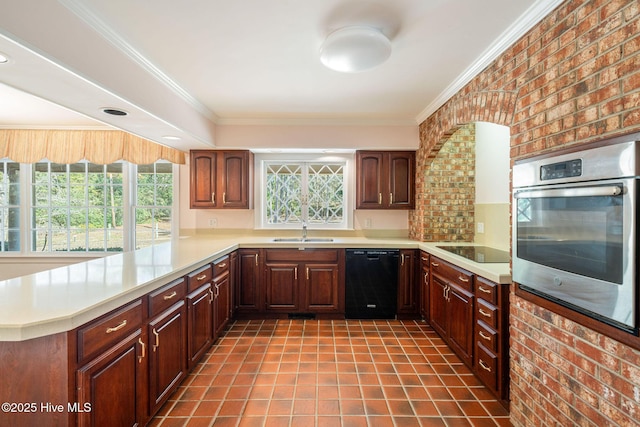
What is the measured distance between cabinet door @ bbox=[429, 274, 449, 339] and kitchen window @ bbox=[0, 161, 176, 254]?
3.42m

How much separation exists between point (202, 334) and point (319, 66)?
234cm

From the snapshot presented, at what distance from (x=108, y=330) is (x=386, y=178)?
3.18 meters

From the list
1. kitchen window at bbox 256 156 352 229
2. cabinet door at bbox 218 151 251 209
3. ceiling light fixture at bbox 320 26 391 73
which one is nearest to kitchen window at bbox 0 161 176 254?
cabinet door at bbox 218 151 251 209

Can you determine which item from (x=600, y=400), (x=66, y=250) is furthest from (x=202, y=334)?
(x=66, y=250)

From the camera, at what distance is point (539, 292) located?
1.57 meters

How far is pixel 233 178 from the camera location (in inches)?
149

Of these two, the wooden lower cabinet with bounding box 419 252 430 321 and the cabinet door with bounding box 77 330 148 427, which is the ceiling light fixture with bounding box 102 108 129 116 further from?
the wooden lower cabinet with bounding box 419 252 430 321

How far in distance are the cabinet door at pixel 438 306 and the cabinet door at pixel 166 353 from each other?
221 cm

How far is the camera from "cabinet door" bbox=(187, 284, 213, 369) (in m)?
2.19

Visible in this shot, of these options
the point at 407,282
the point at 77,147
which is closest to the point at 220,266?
the point at 407,282

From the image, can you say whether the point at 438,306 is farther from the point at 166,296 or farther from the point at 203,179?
the point at 203,179

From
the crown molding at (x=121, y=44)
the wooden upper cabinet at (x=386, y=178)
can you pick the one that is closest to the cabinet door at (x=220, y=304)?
the crown molding at (x=121, y=44)

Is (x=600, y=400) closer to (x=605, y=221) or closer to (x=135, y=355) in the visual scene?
(x=605, y=221)

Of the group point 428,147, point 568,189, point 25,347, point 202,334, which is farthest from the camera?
point 428,147
